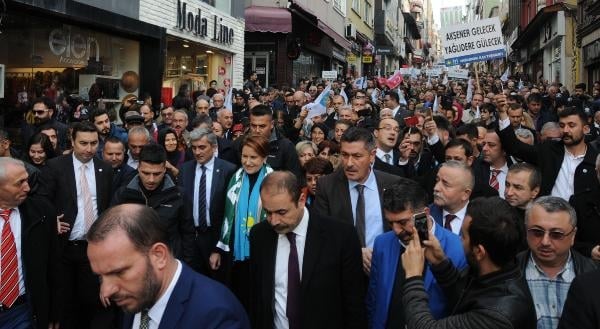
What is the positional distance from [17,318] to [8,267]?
0.36 meters

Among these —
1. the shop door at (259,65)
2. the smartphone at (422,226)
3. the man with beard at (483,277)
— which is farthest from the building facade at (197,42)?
the man with beard at (483,277)

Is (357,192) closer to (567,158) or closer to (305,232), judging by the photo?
(305,232)

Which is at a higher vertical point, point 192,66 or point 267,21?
point 267,21

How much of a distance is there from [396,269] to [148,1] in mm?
12011

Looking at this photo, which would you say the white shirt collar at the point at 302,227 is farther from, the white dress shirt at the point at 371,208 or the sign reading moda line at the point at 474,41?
the sign reading moda line at the point at 474,41

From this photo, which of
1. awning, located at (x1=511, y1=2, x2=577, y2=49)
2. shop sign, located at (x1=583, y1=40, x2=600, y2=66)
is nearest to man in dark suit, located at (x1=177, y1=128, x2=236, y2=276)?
shop sign, located at (x1=583, y1=40, x2=600, y2=66)

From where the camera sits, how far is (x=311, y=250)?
388cm

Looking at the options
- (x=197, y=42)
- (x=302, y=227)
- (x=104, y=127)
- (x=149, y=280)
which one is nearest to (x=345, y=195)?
(x=302, y=227)

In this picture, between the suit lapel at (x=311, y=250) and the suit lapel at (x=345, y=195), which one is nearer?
the suit lapel at (x=311, y=250)

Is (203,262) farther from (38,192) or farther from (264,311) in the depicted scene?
(264,311)

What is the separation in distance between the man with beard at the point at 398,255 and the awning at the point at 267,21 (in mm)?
20289

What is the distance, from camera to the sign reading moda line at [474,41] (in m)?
14.1

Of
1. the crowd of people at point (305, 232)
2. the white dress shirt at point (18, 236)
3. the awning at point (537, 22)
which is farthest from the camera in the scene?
the awning at point (537, 22)

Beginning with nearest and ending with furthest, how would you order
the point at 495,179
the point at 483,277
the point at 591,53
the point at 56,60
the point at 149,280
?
the point at 149,280, the point at 483,277, the point at 495,179, the point at 56,60, the point at 591,53
